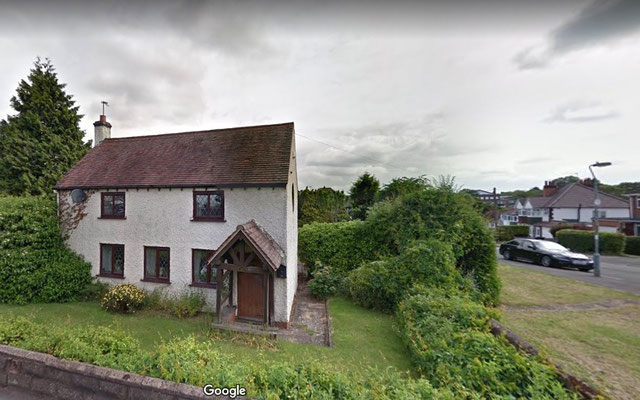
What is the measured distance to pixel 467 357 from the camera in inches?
185

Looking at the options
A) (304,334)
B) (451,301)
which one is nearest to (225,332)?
(304,334)

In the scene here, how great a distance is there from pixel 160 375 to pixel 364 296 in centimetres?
754

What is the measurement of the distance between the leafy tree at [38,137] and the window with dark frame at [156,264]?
50.4 ft

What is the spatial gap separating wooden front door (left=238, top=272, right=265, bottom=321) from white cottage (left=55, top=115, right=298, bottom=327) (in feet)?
0.12

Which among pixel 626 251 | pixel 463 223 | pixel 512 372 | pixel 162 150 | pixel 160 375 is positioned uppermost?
pixel 162 150

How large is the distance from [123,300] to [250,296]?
4.97 meters

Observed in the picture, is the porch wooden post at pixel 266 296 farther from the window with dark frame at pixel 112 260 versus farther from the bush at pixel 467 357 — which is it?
the window with dark frame at pixel 112 260

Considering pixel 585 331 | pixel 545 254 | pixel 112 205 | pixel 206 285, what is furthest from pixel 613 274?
pixel 112 205

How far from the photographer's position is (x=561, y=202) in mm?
38250

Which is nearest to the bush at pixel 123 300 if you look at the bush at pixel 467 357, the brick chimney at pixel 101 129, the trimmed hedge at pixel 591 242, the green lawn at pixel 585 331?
the brick chimney at pixel 101 129

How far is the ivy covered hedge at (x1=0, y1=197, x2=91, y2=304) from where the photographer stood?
9555 millimetres

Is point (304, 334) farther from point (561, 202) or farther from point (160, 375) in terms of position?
point (561, 202)

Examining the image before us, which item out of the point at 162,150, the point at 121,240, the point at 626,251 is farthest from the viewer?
the point at 626,251

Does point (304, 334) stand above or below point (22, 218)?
below
